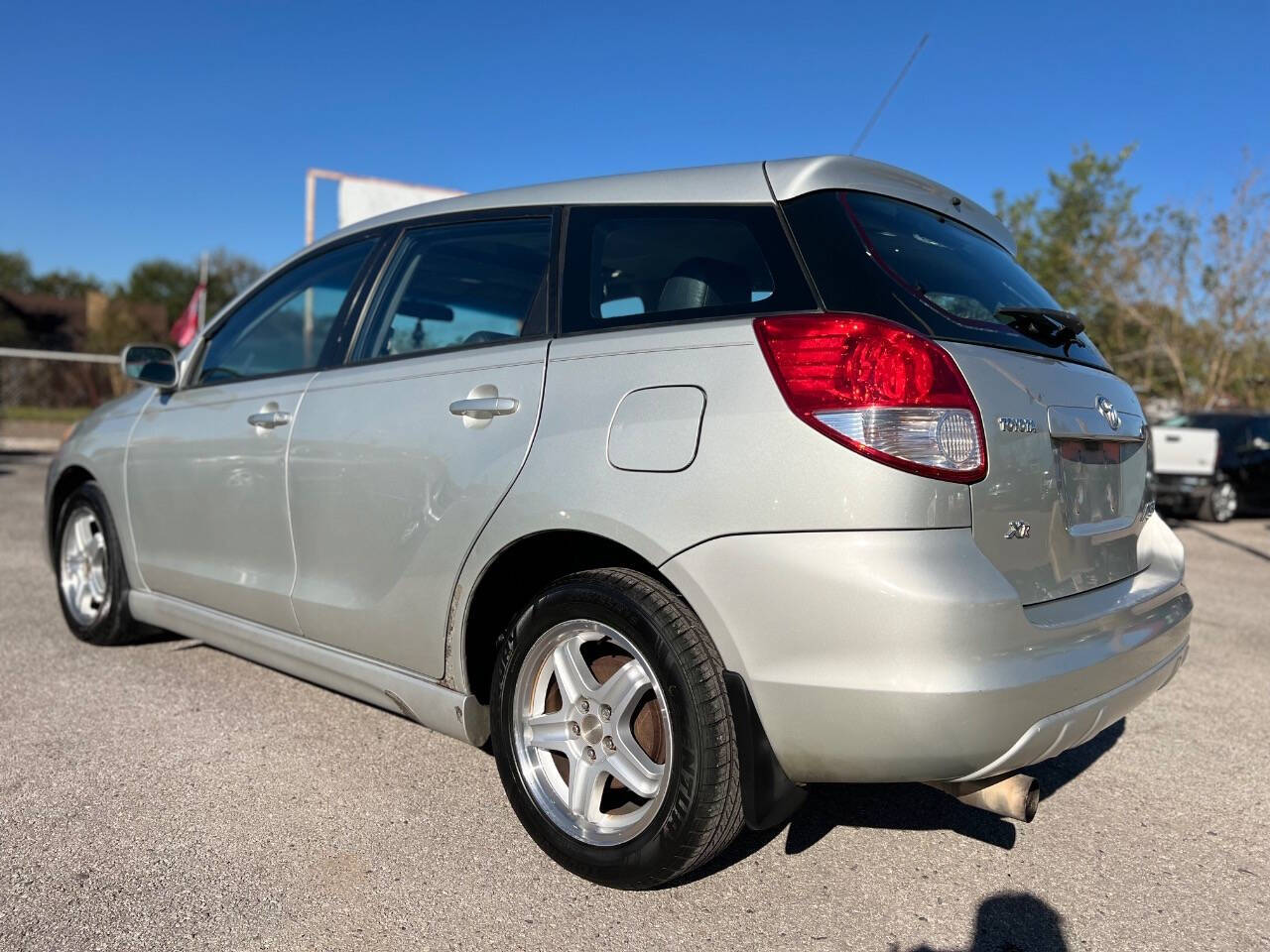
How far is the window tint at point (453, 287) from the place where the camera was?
2982 millimetres

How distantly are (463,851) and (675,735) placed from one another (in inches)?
30.7

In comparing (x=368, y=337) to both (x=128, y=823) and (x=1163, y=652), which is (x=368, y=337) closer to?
(x=128, y=823)

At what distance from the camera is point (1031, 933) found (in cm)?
232

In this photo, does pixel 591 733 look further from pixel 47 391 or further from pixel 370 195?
A: pixel 47 391

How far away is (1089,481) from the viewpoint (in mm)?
2455

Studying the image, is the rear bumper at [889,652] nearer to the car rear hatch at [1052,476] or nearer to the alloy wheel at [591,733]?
the car rear hatch at [1052,476]

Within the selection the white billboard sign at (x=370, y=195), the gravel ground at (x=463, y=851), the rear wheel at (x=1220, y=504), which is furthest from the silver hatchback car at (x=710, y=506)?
the white billboard sign at (x=370, y=195)

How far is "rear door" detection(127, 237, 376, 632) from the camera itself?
3.37 m

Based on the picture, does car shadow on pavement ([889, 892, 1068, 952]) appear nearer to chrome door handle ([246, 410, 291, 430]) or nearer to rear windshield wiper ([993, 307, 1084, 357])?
rear windshield wiper ([993, 307, 1084, 357])

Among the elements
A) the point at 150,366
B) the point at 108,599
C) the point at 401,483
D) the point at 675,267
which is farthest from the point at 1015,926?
the point at 108,599

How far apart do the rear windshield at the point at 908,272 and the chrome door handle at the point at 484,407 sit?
0.84 m

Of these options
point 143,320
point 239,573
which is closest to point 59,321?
point 143,320

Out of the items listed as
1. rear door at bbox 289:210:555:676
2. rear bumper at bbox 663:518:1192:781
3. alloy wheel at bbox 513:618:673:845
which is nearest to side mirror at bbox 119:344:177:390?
rear door at bbox 289:210:555:676

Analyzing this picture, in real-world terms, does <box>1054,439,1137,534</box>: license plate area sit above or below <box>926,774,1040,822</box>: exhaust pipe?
above
